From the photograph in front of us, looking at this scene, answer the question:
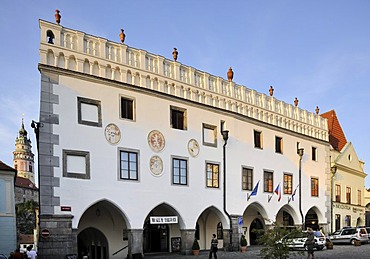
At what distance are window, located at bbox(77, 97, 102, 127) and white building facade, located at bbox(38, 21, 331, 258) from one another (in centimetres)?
5

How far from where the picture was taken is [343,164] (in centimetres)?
3716

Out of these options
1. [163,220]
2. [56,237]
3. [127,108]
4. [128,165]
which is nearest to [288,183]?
[163,220]

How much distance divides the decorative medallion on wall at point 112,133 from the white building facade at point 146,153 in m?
0.05

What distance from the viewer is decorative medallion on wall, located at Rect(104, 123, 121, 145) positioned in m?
20.0

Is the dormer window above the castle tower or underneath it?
above

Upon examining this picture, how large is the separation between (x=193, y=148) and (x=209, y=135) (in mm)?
1595

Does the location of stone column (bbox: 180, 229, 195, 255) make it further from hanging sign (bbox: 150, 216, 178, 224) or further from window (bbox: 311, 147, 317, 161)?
window (bbox: 311, 147, 317, 161)

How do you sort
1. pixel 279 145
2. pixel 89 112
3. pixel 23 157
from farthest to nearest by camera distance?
pixel 23 157 < pixel 279 145 < pixel 89 112

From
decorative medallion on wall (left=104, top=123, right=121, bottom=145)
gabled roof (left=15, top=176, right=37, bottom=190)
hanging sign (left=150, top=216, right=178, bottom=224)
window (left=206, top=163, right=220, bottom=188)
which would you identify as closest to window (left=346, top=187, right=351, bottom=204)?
window (left=206, top=163, right=220, bottom=188)

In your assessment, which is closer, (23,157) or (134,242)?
(134,242)

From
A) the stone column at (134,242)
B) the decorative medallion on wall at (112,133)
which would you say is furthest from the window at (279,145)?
the decorative medallion on wall at (112,133)

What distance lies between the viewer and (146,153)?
21.4 m

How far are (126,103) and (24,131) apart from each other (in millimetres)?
101197

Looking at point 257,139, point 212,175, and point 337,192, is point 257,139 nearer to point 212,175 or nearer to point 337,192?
point 212,175
